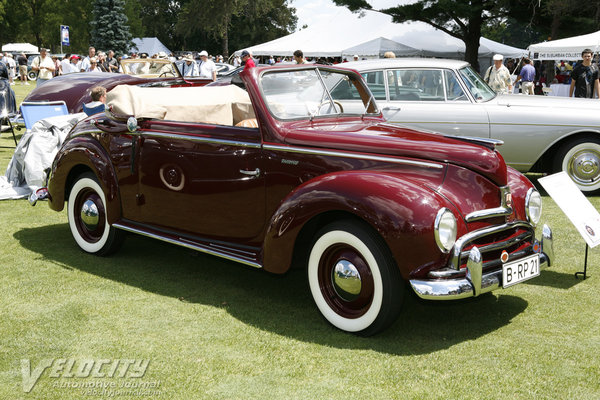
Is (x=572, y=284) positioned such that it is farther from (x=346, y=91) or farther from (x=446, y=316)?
(x=346, y=91)

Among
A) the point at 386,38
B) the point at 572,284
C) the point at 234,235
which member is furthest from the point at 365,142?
the point at 386,38

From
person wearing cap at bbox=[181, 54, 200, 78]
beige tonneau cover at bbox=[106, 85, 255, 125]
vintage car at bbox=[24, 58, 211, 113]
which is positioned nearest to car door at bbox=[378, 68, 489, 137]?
beige tonneau cover at bbox=[106, 85, 255, 125]

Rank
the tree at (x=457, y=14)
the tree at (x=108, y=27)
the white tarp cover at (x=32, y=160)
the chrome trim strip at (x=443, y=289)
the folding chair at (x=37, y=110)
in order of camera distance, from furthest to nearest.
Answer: the tree at (x=108, y=27) → the tree at (x=457, y=14) → the folding chair at (x=37, y=110) → the white tarp cover at (x=32, y=160) → the chrome trim strip at (x=443, y=289)

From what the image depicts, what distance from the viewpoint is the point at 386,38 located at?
2442cm

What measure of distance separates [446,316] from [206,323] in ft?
5.38

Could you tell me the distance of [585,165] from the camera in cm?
833

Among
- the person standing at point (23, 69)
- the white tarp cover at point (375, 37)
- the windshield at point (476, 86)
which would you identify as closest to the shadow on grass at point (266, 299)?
the windshield at point (476, 86)

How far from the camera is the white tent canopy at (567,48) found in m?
19.8

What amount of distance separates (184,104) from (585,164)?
554 centimetres

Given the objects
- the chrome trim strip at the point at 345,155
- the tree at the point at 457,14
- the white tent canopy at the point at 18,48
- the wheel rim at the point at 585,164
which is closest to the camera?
the chrome trim strip at the point at 345,155

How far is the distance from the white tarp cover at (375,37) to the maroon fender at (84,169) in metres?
19.9

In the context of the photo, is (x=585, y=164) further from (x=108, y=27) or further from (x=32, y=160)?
(x=108, y=27)

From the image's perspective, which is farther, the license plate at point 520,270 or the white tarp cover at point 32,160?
the white tarp cover at point 32,160

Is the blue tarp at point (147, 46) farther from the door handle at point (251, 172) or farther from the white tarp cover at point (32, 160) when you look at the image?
the door handle at point (251, 172)
